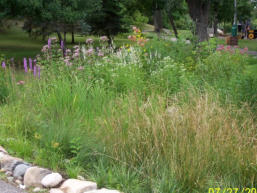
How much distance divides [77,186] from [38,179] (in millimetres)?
550

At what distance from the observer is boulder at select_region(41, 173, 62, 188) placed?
3.87 m

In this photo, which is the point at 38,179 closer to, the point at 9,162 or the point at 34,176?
the point at 34,176

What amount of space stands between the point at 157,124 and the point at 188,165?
25.7 inches

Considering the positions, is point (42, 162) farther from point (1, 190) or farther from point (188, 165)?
point (188, 165)

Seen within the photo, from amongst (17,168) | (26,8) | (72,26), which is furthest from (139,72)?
(72,26)

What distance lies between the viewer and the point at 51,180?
3.88m

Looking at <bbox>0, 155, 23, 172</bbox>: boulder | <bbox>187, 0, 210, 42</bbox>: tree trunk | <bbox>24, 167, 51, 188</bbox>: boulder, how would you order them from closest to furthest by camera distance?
1. <bbox>24, 167, 51, 188</bbox>: boulder
2. <bbox>0, 155, 23, 172</bbox>: boulder
3. <bbox>187, 0, 210, 42</bbox>: tree trunk

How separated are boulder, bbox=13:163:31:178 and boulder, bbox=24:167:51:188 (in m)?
0.12

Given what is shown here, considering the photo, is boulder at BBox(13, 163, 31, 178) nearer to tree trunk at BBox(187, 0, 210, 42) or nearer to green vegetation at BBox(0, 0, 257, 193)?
green vegetation at BBox(0, 0, 257, 193)

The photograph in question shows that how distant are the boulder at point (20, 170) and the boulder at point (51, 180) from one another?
1.31ft

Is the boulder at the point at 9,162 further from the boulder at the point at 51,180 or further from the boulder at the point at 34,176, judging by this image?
the boulder at the point at 51,180

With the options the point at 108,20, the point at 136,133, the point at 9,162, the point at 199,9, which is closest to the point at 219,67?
the point at 136,133

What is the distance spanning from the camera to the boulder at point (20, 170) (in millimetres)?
4207
